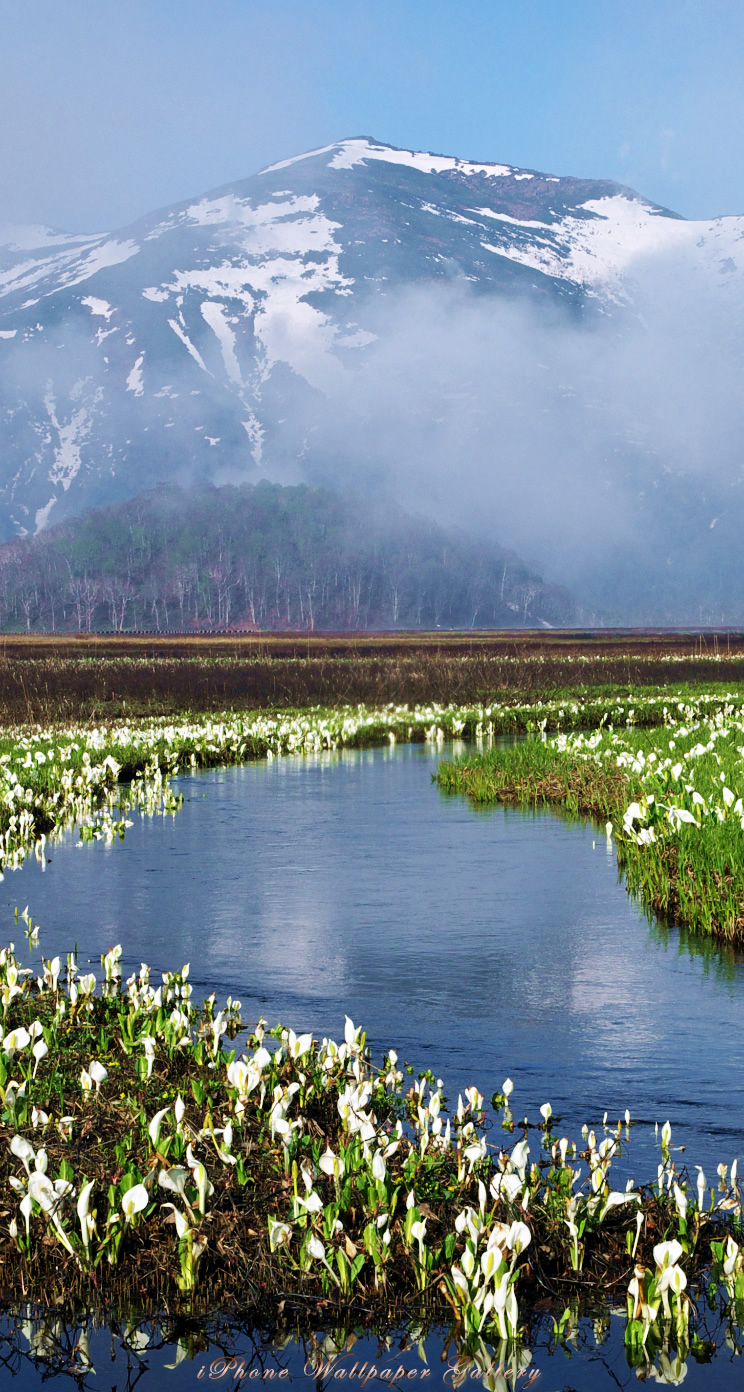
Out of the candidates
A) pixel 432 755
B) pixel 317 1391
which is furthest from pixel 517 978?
pixel 432 755

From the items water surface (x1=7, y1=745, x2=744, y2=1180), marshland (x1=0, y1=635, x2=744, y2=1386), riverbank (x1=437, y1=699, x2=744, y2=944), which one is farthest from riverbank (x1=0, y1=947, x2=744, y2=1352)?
riverbank (x1=437, y1=699, x2=744, y2=944)

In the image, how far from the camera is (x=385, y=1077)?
24.7 feet

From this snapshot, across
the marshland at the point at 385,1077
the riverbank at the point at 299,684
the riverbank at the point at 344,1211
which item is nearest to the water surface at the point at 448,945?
the marshland at the point at 385,1077

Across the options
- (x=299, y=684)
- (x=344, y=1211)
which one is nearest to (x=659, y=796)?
(x=344, y=1211)

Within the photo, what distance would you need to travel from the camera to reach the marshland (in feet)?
18.2

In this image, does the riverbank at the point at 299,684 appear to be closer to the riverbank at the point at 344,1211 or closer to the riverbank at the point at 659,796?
the riverbank at the point at 659,796

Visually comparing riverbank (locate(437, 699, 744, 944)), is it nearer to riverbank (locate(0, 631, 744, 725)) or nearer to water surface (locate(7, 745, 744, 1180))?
water surface (locate(7, 745, 744, 1180))

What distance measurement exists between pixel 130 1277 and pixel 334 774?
2144 centimetres

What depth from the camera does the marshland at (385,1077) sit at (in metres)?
5.54

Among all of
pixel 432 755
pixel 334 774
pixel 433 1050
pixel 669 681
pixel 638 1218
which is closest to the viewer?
pixel 638 1218

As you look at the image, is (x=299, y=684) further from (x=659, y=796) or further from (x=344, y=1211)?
(x=344, y=1211)

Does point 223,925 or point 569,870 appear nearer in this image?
point 223,925

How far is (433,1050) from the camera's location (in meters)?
8.85

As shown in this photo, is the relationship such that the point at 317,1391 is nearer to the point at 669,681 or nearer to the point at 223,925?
the point at 223,925
